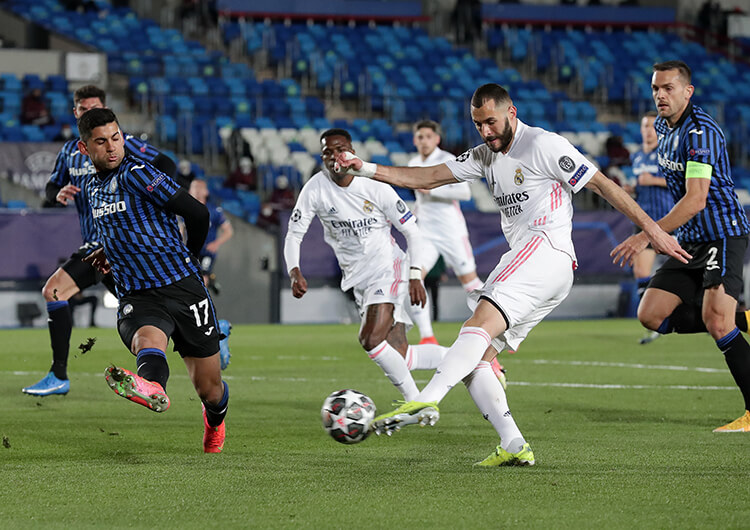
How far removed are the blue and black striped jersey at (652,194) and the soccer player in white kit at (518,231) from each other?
7725 millimetres

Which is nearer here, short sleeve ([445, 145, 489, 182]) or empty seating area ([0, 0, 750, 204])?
short sleeve ([445, 145, 489, 182])

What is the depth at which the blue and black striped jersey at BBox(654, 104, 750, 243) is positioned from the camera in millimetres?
7246

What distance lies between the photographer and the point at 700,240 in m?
7.66

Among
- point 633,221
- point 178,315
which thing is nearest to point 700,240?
point 633,221

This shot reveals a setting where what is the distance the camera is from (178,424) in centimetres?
779

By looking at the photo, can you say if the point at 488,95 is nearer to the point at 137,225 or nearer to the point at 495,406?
the point at 495,406

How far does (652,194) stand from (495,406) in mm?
8475

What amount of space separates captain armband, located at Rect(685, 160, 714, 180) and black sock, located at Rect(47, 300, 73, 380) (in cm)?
505

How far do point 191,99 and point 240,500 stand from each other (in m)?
21.1

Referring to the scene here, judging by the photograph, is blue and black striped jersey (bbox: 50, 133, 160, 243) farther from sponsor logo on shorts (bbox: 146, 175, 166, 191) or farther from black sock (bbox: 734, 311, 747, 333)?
black sock (bbox: 734, 311, 747, 333)

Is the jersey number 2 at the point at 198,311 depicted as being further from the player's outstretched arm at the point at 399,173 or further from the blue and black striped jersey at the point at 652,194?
the blue and black striped jersey at the point at 652,194

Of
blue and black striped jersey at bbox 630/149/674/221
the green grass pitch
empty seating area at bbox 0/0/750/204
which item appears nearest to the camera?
the green grass pitch

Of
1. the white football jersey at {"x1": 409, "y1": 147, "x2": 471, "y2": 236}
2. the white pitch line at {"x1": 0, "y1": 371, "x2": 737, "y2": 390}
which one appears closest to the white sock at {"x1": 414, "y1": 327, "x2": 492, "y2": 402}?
the white pitch line at {"x1": 0, "y1": 371, "x2": 737, "y2": 390}

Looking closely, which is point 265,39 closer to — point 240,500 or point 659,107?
point 659,107
